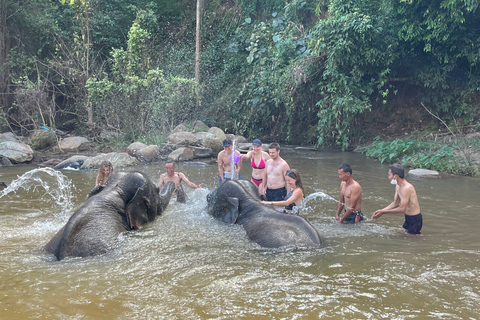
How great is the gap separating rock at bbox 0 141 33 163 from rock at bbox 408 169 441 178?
1148cm

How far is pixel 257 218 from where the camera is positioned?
579 cm

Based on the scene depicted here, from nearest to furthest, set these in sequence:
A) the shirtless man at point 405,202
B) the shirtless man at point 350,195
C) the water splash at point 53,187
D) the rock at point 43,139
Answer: the shirtless man at point 405,202, the shirtless man at point 350,195, the water splash at point 53,187, the rock at point 43,139

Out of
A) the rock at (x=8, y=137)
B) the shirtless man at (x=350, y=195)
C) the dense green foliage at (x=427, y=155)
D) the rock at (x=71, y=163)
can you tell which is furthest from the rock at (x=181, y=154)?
the shirtless man at (x=350, y=195)

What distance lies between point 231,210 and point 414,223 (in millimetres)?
2520

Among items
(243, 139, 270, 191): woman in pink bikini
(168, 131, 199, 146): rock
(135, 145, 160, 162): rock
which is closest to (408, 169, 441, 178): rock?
(243, 139, 270, 191): woman in pink bikini

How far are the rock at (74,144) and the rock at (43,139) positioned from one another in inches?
14.6

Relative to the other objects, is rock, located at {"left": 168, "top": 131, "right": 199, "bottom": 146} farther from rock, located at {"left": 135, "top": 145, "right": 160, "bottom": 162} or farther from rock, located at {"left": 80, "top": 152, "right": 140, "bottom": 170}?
rock, located at {"left": 80, "top": 152, "right": 140, "bottom": 170}

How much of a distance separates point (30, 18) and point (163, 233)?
1589 cm

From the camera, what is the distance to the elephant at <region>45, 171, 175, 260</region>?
497 cm

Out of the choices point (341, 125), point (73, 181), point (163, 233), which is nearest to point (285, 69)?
point (341, 125)

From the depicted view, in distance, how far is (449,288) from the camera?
13.5 ft

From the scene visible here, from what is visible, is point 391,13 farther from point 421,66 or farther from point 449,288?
point 449,288

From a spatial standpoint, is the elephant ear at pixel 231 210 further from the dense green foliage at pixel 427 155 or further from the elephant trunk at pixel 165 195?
the dense green foliage at pixel 427 155

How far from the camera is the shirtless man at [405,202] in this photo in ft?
18.8
